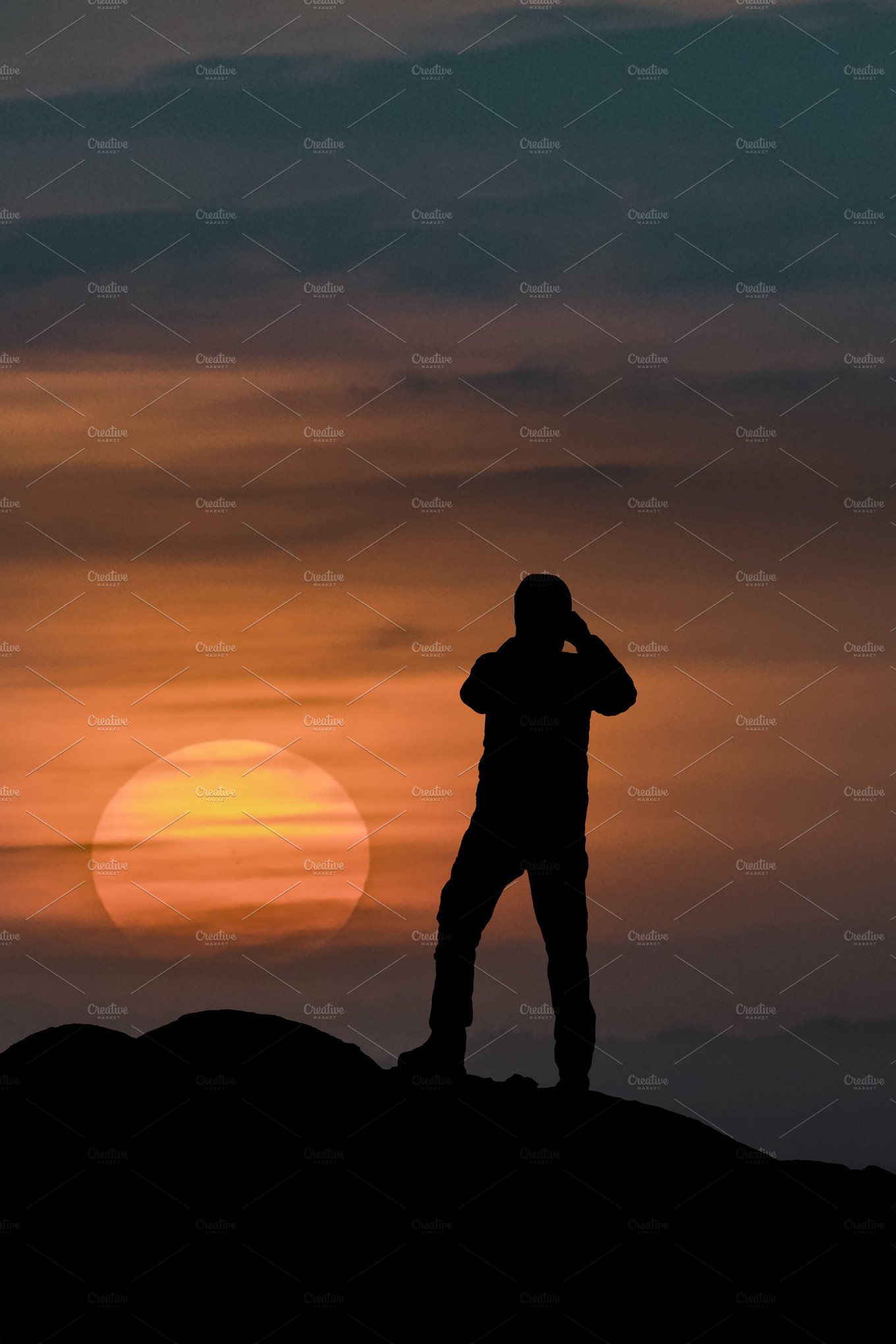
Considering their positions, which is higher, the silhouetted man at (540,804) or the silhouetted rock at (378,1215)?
the silhouetted man at (540,804)

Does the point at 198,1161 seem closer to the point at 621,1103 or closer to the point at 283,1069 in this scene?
the point at 283,1069

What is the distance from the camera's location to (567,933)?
1294 centimetres

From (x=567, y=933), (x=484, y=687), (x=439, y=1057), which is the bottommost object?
(x=439, y=1057)

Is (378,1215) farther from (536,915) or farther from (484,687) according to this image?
(484,687)

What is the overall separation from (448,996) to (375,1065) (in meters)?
2.10

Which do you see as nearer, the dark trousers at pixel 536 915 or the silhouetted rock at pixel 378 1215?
the silhouetted rock at pixel 378 1215

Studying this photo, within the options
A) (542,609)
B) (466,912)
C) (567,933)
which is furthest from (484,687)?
(567,933)

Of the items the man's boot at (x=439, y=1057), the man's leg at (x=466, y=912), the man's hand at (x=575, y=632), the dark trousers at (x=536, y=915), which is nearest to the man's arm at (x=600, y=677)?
the man's hand at (x=575, y=632)

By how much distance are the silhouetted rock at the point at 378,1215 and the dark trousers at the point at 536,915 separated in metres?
0.94

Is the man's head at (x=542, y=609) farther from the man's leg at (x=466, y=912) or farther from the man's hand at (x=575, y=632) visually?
the man's leg at (x=466, y=912)

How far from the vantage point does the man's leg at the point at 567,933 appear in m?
12.9

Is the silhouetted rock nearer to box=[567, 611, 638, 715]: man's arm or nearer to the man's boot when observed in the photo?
the man's boot

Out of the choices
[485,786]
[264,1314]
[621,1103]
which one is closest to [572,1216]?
[621,1103]

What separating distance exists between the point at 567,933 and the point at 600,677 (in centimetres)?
201
